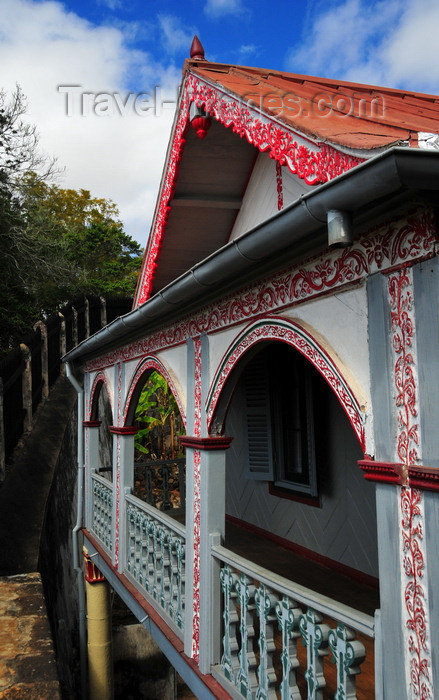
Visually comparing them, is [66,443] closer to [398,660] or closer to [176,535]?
[176,535]

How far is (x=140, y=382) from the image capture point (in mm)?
6594

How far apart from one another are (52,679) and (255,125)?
3861 millimetres

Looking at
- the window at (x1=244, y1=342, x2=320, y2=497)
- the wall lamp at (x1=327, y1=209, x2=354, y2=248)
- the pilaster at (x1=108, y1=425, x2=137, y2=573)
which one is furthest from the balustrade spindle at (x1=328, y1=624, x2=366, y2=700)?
the pilaster at (x1=108, y1=425, x2=137, y2=573)

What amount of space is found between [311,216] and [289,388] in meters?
4.20

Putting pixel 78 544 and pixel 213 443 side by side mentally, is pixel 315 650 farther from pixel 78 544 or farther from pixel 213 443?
pixel 78 544

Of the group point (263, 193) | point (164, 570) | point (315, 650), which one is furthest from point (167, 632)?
point (263, 193)

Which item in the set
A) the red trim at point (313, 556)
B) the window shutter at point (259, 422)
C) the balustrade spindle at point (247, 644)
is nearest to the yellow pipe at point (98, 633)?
the red trim at point (313, 556)

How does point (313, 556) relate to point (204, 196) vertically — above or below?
below

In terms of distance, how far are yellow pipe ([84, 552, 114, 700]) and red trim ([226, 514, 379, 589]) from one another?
2646mm

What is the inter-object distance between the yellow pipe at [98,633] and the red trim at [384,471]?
289 inches

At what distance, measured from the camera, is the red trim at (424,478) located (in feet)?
7.60

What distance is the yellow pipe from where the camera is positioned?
900 cm

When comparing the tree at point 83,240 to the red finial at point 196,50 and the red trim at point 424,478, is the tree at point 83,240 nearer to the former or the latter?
the red finial at point 196,50

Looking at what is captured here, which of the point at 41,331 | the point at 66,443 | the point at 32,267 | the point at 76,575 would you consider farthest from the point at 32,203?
Result: the point at 76,575
